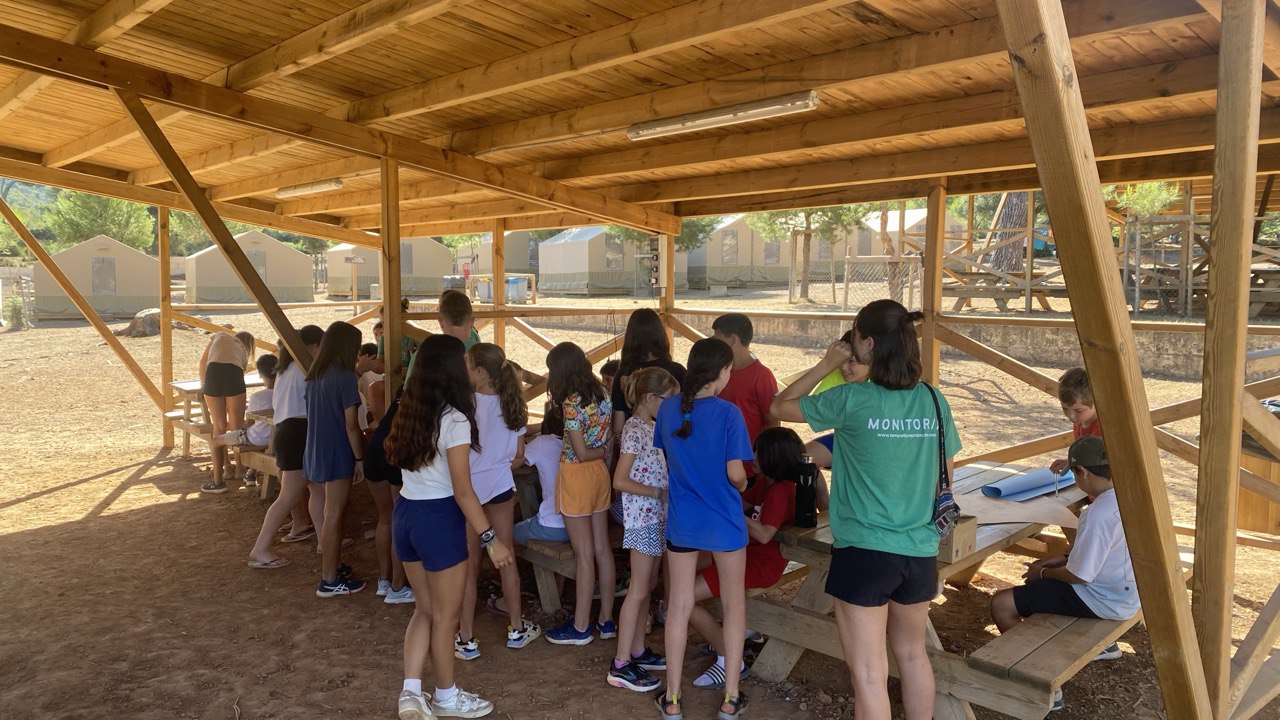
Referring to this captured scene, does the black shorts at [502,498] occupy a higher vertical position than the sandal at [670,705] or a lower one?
higher

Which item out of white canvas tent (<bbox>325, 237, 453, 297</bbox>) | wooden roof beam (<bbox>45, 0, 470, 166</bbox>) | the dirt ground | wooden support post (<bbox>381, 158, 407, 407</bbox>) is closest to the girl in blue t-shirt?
the dirt ground

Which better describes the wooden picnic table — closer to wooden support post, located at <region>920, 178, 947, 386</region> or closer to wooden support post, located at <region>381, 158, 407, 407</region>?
wooden support post, located at <region>920, 178, 947, 386</region>

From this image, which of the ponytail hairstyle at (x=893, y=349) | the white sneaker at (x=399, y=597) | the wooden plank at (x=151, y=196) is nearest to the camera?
the ponytail hairstyle at (x=893, y=349)

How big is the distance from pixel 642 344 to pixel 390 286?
2.58 meters

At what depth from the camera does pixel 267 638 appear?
13.9 ft

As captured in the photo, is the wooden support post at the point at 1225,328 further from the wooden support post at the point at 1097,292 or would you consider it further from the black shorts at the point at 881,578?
the black shorts at the point at 881,578

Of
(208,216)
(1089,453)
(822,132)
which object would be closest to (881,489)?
(1089,453)

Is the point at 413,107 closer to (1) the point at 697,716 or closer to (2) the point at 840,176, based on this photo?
(2) the point at 840,176

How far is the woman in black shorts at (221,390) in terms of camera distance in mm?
7504

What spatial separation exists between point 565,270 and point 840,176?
2547 cm

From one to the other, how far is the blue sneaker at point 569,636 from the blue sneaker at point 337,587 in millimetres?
1459

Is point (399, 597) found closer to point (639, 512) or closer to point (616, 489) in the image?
point (616, 489)

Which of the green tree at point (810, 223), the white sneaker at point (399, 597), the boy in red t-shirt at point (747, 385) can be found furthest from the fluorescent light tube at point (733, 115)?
the green tree at point (810, 223)

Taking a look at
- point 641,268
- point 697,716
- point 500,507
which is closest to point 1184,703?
point 697,716
